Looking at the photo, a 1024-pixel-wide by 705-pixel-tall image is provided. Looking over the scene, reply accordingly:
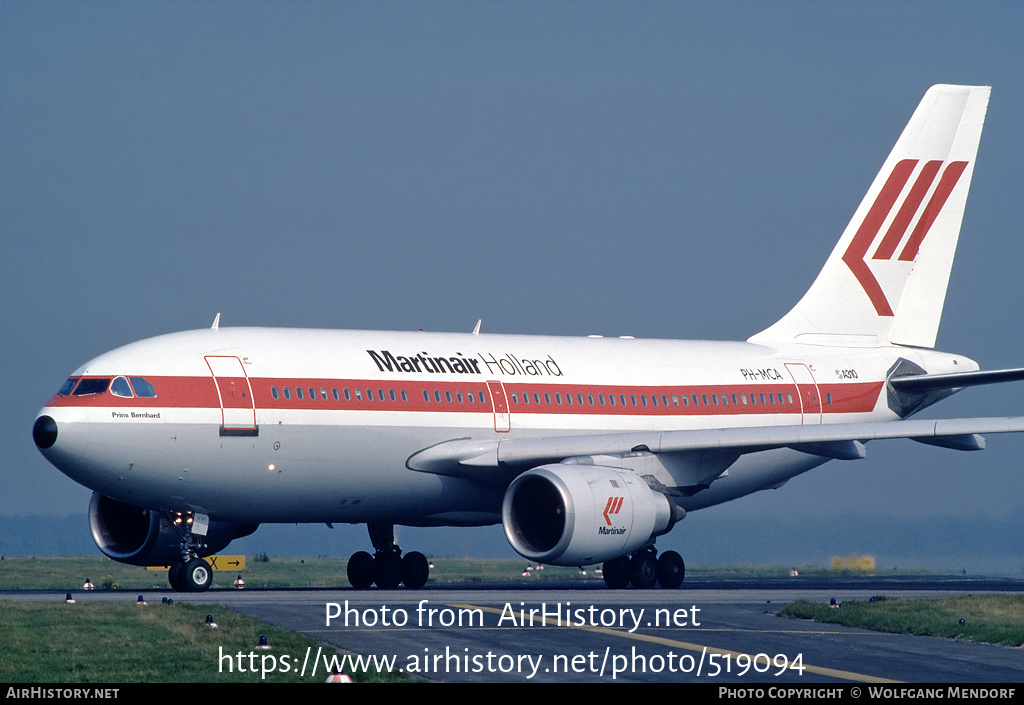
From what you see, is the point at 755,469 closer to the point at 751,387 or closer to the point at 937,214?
the point at 751,387

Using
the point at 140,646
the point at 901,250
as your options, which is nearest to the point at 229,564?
the point at 901,250

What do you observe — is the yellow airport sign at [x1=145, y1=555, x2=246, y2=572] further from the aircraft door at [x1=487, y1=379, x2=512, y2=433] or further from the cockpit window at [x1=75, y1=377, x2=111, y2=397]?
the cockpit window at [x1=75, y1=377, x2=111, y2=397]

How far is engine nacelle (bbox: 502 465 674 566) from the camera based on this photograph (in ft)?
91.4

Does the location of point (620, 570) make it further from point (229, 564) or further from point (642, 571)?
point (229, 564)

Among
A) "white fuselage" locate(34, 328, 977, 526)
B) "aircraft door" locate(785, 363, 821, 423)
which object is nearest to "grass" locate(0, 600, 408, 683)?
"white fuselage" locate(34, 328, 977, 526)

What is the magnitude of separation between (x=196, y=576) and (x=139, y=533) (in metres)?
3.49

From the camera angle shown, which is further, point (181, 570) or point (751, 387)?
point (751, 387)

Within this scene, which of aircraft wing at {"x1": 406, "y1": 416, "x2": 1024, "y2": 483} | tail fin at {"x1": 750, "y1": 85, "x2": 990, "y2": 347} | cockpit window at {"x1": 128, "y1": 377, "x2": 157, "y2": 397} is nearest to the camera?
cockpit window at {"x1": 128, "y1": 377, "x2": 157, "y2": 397}

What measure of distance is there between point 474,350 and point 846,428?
26.0 ft

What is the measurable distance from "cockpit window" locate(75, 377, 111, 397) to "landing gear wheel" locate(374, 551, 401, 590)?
26.8ft

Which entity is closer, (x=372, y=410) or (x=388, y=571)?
(x=372, y=410)

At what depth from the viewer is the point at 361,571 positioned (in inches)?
1270

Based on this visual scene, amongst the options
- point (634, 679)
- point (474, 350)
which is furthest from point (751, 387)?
point (634, 679)
